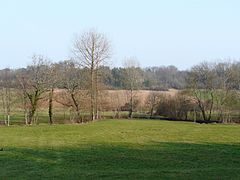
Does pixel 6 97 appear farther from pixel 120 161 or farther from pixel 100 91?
pixel 120 161

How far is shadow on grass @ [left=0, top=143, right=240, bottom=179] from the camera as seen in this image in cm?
1234

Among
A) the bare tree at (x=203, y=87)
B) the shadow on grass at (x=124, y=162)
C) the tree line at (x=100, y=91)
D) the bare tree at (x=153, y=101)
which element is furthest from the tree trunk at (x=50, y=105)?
the shadow on grass at (x=124, y=162)

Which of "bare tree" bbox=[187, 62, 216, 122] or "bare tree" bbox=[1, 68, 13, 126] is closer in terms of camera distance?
"bare tree" bbox=[1, 68, 13, 126]

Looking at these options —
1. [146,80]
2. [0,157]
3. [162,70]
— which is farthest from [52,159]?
[162,70]

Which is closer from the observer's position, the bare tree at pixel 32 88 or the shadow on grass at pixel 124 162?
the shadow on grass at pixel 124 162

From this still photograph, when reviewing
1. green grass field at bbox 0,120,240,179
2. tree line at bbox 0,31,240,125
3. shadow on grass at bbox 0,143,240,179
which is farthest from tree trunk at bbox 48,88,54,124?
shadow on grass at bbox 0,143,240,179

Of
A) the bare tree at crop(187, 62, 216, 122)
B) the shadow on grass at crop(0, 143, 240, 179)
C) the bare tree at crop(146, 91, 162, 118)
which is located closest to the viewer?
the shadow on grass at crop(0, 143, 240, 179)

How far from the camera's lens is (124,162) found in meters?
15.1

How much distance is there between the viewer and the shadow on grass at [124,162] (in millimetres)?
12344

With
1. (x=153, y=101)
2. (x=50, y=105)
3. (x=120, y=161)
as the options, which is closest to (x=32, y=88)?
(x=50, y=105)

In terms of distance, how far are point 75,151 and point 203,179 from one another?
8.37 metres

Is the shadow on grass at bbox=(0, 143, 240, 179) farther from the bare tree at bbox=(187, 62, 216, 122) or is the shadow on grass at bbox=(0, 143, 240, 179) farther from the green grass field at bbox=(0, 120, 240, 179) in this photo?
the bare tree at bbox=(187, 62, 216, 122)

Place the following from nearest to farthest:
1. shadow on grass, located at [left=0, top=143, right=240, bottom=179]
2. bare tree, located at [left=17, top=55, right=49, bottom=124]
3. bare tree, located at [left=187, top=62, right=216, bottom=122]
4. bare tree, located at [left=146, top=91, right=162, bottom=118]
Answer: shadow on grass, located at [left=0, top=143, right=240, bottom=179] → bare tree, located at [left=17, top=55, right=49, bottom=124] → bare tree, located at [left=187, top=62, right=216, bottom=122] → bare tree, located at [left=146, top=91, right=162, bottom=118]

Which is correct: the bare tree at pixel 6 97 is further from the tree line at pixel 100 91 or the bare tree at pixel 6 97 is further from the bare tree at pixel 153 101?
the bare tree at pixel 153 101
